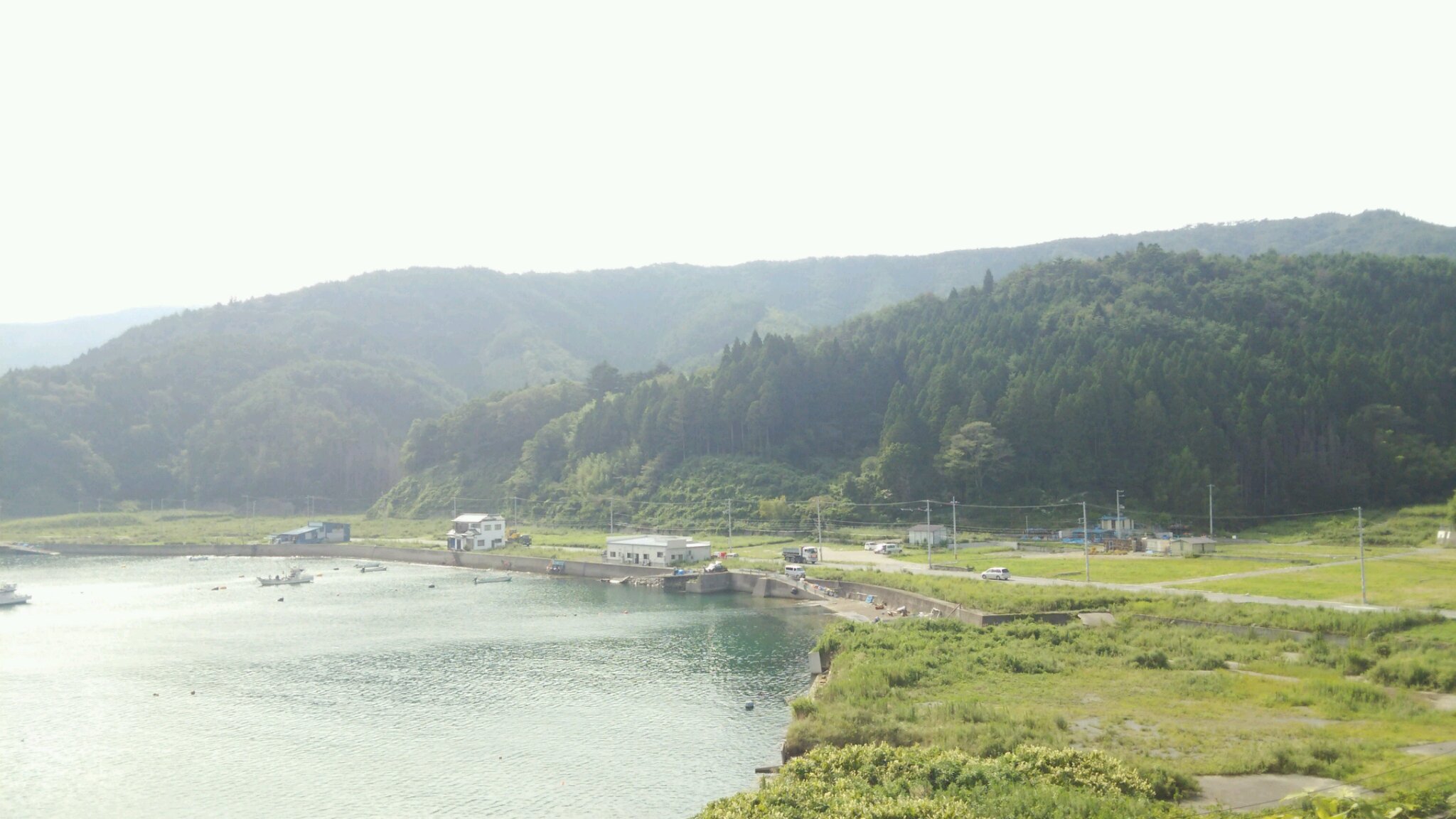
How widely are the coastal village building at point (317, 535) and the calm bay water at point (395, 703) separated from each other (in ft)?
91.1

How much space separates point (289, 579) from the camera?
65.4 m

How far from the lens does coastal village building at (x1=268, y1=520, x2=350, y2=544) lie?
85625 mm

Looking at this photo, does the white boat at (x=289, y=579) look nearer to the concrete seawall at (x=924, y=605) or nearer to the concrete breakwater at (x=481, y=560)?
the concrete breakwater at (x=481, y=560)

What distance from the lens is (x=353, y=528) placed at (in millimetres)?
96125

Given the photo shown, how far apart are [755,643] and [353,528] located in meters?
66.8

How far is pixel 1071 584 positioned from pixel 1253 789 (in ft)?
86.0

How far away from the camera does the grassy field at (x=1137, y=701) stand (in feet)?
63.9

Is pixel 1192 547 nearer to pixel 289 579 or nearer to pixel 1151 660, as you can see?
pixel 1151 660

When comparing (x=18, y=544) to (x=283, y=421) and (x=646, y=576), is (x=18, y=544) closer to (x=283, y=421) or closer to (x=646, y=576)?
(x=283, y=421)

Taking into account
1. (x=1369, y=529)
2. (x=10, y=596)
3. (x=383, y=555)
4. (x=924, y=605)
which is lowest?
(x=10, y=596)

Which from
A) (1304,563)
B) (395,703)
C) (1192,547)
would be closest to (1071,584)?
(1304,563)

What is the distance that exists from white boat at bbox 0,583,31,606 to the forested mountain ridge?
42.3 meters

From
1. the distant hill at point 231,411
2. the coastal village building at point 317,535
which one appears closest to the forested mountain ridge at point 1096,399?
the coastal village building at point 317,535

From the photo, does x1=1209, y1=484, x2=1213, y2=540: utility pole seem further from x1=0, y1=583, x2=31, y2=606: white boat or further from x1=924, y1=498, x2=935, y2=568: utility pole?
x1=0, y1=583, x2=31, y2=606: white boat
